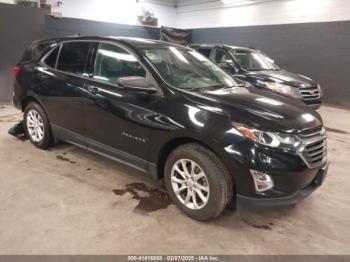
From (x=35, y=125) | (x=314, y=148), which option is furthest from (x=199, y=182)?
(x=35, y=125)

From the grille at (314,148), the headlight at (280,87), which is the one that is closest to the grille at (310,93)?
the headlight at (280,87)

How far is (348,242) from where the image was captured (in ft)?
7.75

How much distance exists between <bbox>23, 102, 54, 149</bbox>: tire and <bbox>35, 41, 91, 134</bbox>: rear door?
152 mm

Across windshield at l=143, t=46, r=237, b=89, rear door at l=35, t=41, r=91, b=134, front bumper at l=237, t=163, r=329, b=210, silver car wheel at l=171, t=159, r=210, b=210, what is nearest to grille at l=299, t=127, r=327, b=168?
front bumper at l=237, t=163, r=329, b=210

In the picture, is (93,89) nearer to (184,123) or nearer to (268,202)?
(184,123)

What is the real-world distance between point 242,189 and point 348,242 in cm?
97

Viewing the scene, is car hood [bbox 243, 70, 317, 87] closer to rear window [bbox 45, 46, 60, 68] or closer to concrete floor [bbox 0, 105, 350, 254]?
concrete floor [bbox 0, 105, 350, 254]

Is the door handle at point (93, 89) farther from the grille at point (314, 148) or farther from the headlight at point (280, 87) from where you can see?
the headlight at point (280, 87)

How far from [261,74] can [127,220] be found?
437cm

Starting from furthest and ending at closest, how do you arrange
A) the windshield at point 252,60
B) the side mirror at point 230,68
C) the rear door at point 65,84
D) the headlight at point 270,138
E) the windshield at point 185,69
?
the windshield at point 252,60
the side mirror at point 230,68
the rear door at point 65,84
the windshield at point 185,69
the headlight at point 270,138

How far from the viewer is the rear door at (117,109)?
2.69 metres

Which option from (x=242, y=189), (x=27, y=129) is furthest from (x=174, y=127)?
(x=27, y=129)

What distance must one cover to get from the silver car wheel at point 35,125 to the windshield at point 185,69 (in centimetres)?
181


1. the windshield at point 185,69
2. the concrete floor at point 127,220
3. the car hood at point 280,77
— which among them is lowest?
the concrete floor at point 127,220
